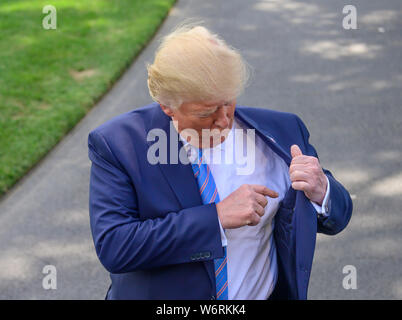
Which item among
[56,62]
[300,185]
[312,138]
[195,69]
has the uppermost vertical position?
[195,69]

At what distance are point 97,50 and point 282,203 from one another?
5206 mm

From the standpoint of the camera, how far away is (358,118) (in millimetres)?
5289

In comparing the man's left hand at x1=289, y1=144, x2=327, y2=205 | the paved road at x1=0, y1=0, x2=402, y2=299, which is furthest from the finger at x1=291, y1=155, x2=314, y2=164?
the paved road at x1=0, y1=0, x2=402, y2=299

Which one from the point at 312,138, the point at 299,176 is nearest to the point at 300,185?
the point at 299,176

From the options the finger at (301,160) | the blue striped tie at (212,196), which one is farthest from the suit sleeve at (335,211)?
the blue striped tie at (212,196)

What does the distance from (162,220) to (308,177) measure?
1.53 feet

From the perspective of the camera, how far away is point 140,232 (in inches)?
63.9

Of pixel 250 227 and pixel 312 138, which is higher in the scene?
pixel 250 227

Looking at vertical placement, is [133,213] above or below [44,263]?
above

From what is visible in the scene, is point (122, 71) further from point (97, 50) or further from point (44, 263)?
point (44, 263)

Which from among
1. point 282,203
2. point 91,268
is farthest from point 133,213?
Answer: point 91,268

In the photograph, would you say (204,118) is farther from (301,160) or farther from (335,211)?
(335,211)

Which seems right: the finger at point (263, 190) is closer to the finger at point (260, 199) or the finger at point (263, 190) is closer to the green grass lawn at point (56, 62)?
the finger at point (260, 199)

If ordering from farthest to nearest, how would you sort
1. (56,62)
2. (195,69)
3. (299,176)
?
1. (56,62)
2. (299,176)
3. (195,69)
